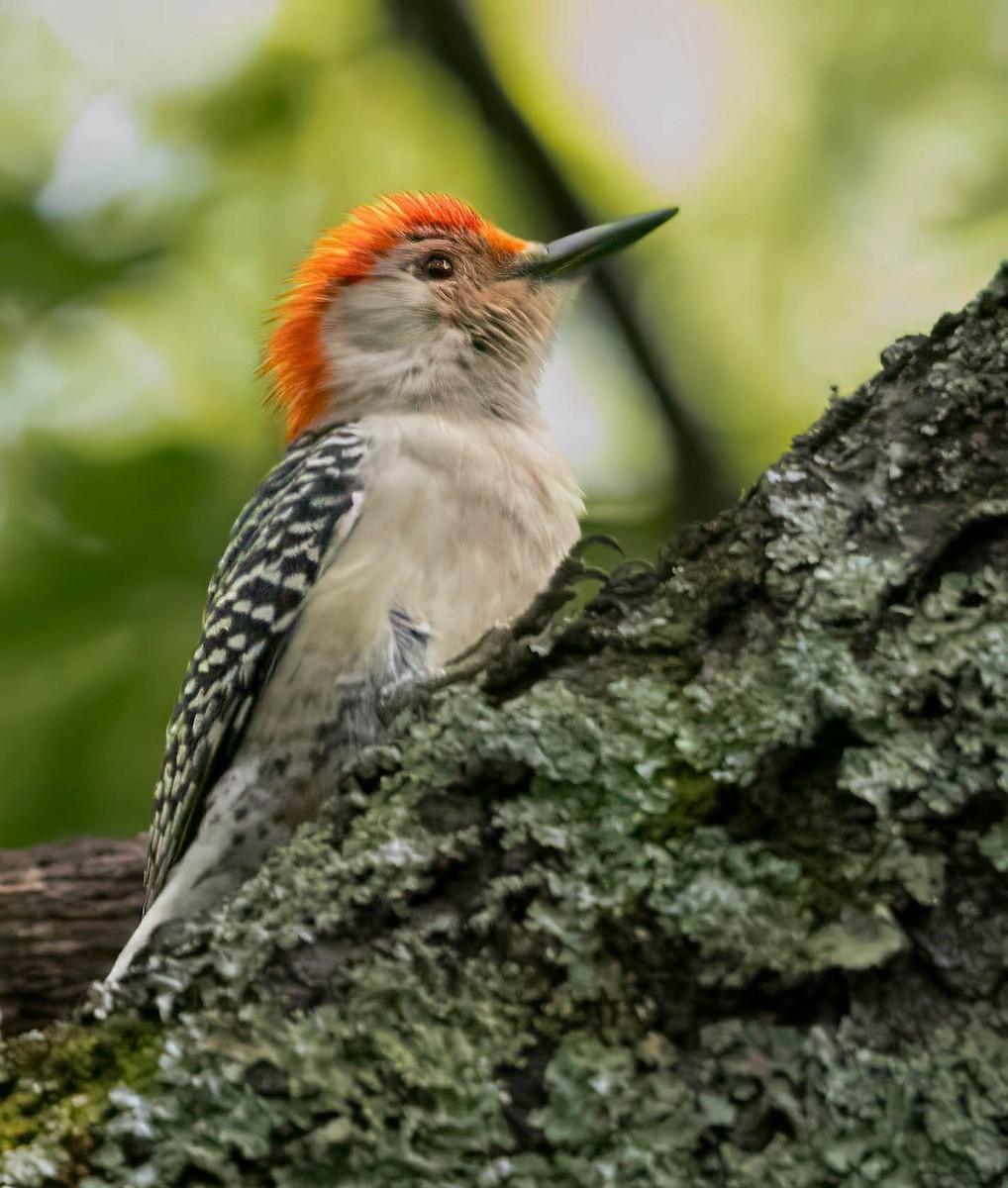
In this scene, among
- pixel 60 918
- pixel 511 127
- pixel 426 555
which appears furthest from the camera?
pixel 511 127

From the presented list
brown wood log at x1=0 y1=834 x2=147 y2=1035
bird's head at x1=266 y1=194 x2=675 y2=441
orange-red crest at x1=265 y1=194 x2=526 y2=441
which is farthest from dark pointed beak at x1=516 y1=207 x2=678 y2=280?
brown wood log at x1=0 y1=834 x2=147 y2=1035

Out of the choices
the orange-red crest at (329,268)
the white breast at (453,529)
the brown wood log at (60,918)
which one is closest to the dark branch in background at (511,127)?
the orange-red crest at (329,268)

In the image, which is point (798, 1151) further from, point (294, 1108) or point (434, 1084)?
point (294, 1108)

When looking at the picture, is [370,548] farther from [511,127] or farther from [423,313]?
[511,127]

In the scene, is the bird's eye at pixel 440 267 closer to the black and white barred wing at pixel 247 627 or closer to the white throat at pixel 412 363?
the white throat at pixel 412 363

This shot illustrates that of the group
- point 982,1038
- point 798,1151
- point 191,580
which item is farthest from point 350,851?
point 191,580

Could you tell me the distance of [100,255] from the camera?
594cm

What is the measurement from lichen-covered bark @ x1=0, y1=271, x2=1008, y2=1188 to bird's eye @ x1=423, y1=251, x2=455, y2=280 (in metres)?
3.63

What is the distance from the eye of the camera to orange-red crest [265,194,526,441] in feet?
19.0

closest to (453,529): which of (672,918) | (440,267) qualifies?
(440,267)

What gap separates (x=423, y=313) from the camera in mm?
5523

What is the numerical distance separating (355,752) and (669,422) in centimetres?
250

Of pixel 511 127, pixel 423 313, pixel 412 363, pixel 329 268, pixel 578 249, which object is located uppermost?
pixel 511 127

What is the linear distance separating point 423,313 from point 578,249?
71 cm
